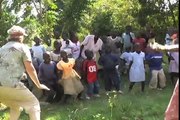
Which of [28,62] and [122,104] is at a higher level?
[28,62]

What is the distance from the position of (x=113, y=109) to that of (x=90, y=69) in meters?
1.48

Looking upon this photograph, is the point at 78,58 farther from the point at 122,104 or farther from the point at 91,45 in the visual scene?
the point at 122,104

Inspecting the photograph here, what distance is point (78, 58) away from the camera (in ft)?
32.3

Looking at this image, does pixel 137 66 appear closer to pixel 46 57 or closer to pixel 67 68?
pixel 67 68

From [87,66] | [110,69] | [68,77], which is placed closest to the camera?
[68,77]

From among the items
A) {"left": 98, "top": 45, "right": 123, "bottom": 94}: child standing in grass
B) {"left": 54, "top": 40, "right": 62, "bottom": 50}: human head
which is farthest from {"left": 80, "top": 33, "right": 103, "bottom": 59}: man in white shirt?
{"left": 54, "top": 40, "right": 62, "bottom": 50}: human head

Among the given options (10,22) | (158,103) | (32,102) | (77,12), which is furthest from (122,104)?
(77,12)

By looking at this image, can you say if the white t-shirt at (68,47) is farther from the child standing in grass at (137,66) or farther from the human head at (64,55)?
the child standing in grass at (137,66)

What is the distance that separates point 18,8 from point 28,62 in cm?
754

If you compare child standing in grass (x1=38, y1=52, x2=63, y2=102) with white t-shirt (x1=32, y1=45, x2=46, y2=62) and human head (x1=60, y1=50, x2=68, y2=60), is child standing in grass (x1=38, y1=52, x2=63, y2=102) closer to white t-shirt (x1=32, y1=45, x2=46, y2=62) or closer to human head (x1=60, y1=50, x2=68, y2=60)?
human head (x1=60, y1=50, x2=68, y2=60)

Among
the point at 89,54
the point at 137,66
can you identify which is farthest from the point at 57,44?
the point at 137,66

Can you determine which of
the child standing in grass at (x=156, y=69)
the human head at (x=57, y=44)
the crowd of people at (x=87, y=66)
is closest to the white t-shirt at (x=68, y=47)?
the crowd of people at (x=87, y=66)

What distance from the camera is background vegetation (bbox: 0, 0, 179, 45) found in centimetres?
1292

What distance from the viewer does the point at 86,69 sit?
926cm
